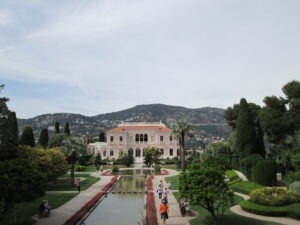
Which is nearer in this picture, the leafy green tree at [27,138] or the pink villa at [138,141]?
the leafy green tree at [27,138]

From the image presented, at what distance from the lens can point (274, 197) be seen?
1939 centimetres

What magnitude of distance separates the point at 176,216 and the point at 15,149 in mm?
18135

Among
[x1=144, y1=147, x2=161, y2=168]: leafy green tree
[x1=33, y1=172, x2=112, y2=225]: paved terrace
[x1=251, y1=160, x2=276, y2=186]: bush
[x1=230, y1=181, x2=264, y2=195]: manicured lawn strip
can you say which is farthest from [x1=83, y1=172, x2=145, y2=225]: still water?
[x1=144, y1=147, x2=161, y2=168]: leafy green tree

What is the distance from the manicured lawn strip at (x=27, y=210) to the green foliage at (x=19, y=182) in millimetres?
1218

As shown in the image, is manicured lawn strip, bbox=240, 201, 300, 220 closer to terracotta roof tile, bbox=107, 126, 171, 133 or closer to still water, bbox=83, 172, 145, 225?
still water, bbox=83, 172, 145, 225

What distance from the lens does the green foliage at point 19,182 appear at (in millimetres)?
14719

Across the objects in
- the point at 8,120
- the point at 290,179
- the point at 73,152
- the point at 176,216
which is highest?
the point at 8,120

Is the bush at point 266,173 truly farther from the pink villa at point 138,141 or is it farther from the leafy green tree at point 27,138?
the pink villa at point 138,141

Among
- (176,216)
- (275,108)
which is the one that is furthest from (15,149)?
(275,108)

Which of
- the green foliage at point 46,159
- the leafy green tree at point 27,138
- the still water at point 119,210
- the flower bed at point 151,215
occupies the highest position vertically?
the leafy green tree at point 27,138

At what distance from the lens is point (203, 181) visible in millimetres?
15367

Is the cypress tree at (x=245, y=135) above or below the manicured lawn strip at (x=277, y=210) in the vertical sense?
above

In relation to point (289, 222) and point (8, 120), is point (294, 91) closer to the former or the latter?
point (289, 222)

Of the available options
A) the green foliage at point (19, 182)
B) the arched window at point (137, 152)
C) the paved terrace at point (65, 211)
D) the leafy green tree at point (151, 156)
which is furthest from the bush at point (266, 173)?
the arched window at point (137, 152)
